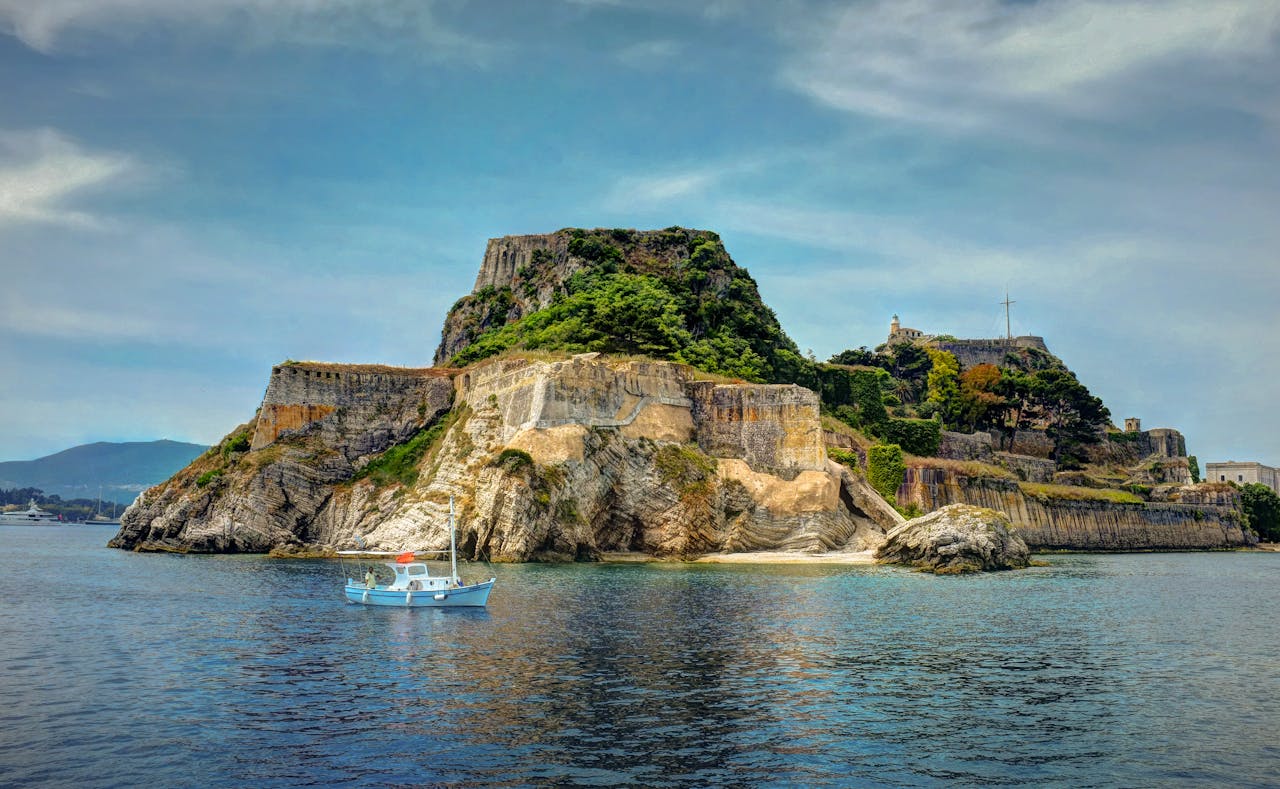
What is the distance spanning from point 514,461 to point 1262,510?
95.8 metres

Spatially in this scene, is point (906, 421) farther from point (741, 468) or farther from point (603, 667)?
point (603, 667)

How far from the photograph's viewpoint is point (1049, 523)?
103 m

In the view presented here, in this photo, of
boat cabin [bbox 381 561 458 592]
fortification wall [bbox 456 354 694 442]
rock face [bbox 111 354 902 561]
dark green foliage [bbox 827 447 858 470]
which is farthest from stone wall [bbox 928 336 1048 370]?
boat cabin [bbox 381 561 458 592]

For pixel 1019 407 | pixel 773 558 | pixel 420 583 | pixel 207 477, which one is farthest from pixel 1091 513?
pixel 207 477

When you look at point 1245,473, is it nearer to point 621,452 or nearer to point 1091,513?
point 1091,513

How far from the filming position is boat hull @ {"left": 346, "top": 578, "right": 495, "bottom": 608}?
43312 mm

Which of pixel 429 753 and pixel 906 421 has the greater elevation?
pixel 906 421

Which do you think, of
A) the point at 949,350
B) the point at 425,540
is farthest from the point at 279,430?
the point at 949,350

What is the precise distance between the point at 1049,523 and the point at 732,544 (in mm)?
43896

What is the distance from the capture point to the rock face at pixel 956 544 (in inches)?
2633

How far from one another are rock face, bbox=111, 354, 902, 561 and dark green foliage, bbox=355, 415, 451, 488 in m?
0.73

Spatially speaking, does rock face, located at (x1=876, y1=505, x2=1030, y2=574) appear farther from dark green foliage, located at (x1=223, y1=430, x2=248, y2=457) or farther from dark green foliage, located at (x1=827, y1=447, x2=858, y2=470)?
dark green foliage, located at (x1=223, y1=430, x2=248, y2=457)

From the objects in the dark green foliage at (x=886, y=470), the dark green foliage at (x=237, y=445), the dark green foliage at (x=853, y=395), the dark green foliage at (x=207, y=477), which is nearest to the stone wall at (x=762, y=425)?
the dark green foliage at (x=886, y=470)

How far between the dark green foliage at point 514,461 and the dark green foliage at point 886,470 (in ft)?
115
